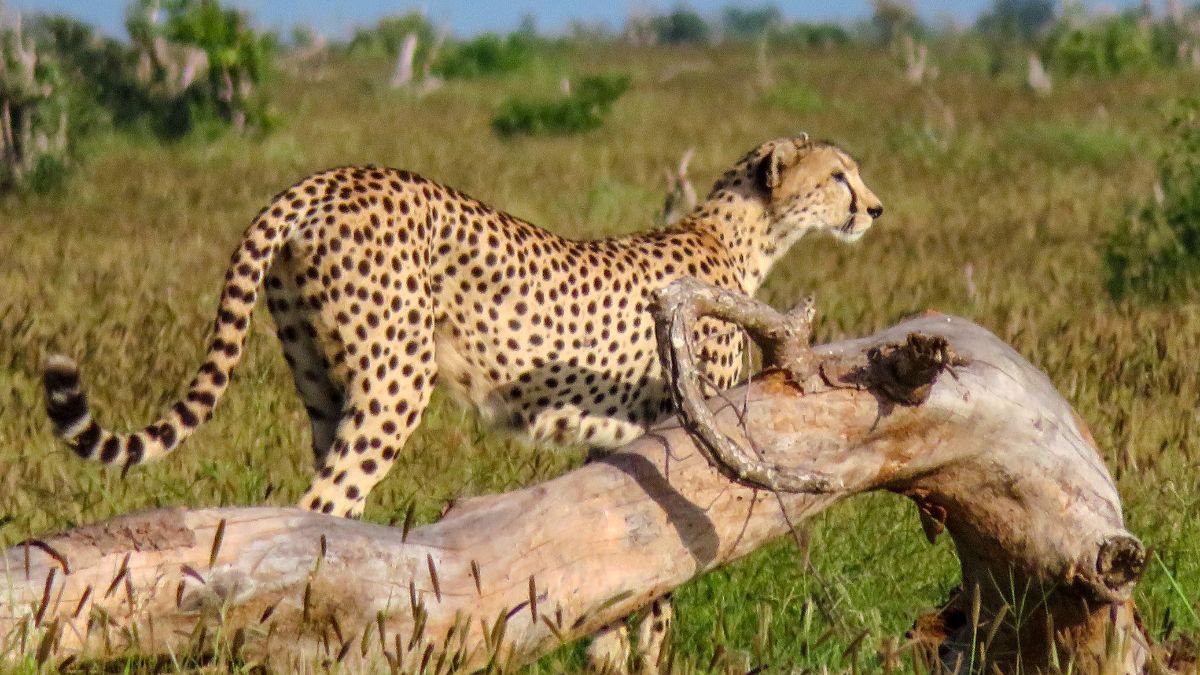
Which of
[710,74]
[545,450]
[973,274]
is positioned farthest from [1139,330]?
[710,74]

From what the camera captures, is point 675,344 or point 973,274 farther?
point 973,274

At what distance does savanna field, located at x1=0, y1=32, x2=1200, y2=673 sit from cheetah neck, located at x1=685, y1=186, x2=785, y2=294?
61 cm

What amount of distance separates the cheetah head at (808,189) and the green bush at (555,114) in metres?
8.43

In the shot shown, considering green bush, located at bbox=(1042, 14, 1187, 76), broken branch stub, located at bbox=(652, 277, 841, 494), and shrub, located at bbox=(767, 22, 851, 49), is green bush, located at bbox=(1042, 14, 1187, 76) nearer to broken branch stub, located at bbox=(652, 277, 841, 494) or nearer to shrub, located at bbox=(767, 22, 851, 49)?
broken branch stub, located at bbox=(652, 277, 841, 494)

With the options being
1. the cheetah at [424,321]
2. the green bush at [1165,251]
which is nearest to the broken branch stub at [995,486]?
the cheetah at [424,321]

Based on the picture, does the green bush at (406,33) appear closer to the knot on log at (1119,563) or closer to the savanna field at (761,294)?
the savanna field at (761,294)

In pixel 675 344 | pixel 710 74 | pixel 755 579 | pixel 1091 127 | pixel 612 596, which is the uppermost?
pixel 675 344

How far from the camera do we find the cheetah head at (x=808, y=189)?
14.0 ft

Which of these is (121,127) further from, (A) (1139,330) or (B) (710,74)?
(B) (710,74)

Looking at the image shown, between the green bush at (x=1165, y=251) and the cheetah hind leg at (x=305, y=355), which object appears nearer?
the cheetah hind leg at (x=305, y=355)

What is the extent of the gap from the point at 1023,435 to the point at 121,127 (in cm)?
999

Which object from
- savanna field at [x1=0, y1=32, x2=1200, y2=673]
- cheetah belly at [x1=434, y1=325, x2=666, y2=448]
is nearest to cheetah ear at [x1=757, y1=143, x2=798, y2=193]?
cheetah belly at [x1=434, y1=325, x2=666, y2=448]

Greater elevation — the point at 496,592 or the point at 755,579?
the point at 496,592

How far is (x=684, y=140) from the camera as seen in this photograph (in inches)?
503
